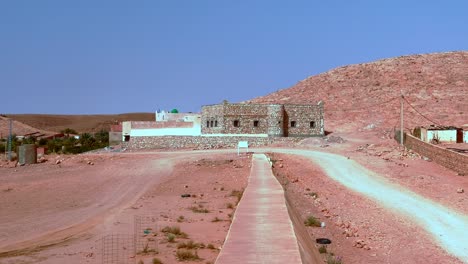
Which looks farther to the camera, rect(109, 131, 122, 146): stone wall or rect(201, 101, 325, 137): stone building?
rect(109, 131, 122, 146): stone wall

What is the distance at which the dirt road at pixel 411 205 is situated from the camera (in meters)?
13.2

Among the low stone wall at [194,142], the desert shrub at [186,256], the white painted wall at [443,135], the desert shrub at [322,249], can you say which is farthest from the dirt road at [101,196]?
the white painted wall at [443,135]

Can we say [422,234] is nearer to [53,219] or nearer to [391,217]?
[391,217]

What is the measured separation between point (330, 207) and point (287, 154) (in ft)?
53.8

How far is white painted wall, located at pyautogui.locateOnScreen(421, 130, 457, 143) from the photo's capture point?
4275 centimetres

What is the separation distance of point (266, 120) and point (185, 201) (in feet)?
93.4

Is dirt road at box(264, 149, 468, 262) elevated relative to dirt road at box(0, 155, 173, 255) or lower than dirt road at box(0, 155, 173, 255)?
elevated

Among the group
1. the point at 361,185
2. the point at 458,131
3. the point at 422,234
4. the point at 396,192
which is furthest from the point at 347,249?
the point at 458,131

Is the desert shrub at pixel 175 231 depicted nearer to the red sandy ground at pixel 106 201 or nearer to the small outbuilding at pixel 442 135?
the red sandy ground at pixel 106 201

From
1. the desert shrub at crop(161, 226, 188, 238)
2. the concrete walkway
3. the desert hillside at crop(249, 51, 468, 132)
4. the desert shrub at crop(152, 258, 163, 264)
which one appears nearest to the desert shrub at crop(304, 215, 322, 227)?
the concrete walkway

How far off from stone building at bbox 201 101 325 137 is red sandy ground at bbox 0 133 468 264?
263 inches

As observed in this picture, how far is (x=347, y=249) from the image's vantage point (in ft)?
41.8

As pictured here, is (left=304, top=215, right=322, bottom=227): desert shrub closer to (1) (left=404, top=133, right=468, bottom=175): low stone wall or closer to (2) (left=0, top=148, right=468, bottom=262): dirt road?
(2) (left=0, top=148, right=468, bottom=262): dirt road

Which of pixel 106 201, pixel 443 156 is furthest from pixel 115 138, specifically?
pixel 443 156
